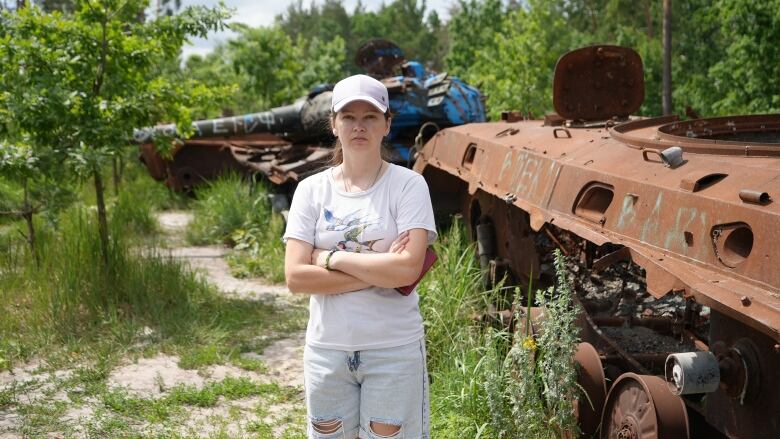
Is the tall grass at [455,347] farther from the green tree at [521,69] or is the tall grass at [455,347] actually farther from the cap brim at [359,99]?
the green tree at [521,69]

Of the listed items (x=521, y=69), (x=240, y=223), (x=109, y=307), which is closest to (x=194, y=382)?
(x=109, y=307)

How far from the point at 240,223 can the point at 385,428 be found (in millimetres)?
8403

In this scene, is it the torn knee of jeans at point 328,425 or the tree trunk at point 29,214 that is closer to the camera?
the torn knee of jeans at point 328,425

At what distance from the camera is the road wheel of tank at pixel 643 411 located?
10.8ft

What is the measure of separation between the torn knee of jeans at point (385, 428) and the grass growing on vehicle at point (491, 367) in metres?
1.11

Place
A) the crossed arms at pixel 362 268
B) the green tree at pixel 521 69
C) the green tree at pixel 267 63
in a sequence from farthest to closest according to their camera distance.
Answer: the green tree at pixel 267 63
the green tree at pixel 521 69
the crossed arms at pixel 362 268

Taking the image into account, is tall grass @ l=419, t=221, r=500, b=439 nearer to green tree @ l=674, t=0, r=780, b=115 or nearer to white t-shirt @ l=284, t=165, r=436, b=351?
white t-shirt @ l=284, t=165, r=436, b=351

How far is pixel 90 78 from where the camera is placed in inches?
269

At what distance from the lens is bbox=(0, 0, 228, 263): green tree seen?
625 cm

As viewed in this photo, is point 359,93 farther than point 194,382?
No

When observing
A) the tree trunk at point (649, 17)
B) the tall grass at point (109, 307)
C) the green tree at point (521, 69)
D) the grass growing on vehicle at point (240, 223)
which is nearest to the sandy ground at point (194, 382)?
the tall grass at point (109, 307)

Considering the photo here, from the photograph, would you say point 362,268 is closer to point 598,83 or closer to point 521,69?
point 598,83

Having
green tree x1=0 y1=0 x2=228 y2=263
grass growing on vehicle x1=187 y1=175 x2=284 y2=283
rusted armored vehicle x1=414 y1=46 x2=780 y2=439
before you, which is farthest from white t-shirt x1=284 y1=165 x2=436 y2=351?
grass growing on vehicle x1=187 y1=175 x2=284 y2=283

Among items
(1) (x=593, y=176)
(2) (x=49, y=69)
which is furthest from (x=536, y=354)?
(2) (x=49, y=69)
